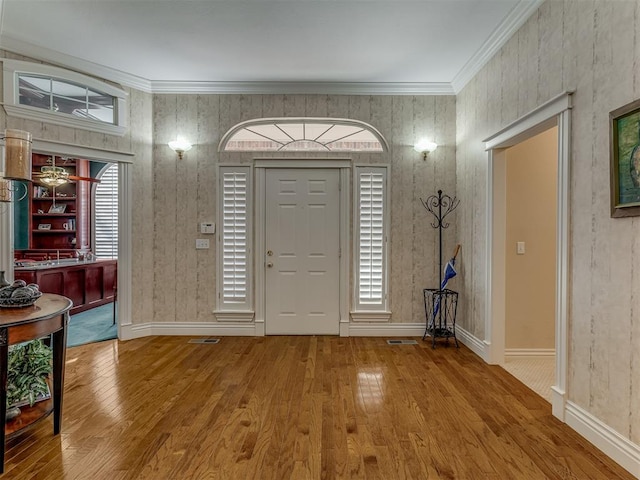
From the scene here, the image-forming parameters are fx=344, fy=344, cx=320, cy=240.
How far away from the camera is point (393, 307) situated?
14.1 feet

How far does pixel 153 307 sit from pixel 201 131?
7.48 feet

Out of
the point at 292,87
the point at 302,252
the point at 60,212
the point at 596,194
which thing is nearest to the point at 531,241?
the point at 596,194

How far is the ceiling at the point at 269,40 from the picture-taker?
9.37 feet

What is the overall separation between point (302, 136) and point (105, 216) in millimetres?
4998

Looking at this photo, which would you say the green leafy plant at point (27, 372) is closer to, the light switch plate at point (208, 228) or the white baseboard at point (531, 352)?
the light switch plate at point (208, 228)

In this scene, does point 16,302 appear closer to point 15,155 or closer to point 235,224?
point 15,155

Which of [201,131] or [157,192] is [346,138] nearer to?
[201,131]

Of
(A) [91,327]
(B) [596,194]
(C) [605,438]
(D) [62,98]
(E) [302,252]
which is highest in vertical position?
(D) [62,98]

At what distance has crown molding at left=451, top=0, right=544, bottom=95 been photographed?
2758mm

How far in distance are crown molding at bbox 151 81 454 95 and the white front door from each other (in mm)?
977

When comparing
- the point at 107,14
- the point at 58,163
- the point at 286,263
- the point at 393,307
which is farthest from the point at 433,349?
the point at 58,163

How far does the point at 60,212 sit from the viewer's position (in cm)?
670

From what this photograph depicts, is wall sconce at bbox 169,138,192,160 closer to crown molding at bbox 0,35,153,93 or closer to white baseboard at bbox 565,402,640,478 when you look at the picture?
crown molding at bbox 0,35,153,93

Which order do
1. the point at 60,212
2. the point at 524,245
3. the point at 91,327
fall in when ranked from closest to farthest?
1. the point at 524,245
2. the point at 91,327
3. the point at 60,212
